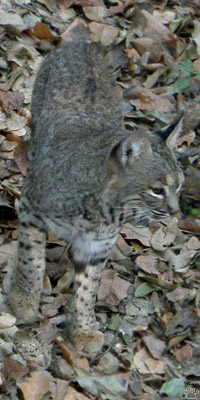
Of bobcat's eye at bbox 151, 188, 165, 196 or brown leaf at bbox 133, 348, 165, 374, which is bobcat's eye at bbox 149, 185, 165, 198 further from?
brown leaf at bbox 133, 348, 165, 374

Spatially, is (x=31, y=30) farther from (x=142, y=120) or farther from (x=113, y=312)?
(x=113, y=312)

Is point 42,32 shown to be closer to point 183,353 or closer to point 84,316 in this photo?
point 84,316

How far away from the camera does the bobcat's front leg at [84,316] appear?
5.60m

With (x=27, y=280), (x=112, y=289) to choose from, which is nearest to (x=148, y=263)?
(x=112, y=289)

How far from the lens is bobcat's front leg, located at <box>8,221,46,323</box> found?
5500mm

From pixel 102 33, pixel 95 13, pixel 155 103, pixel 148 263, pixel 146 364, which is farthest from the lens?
pixel 95 13

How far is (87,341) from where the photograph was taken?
5.65m

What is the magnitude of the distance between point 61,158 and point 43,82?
74 cm

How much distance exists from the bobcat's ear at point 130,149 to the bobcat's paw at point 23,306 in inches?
44.9

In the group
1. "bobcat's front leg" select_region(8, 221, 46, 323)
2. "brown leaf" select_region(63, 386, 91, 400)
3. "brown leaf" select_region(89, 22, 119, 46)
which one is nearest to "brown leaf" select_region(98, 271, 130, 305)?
"bobcat's front leg" select_region(8, 221, 46, 323)

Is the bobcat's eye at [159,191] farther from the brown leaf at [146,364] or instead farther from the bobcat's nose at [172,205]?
the brown leaf at [146,364]

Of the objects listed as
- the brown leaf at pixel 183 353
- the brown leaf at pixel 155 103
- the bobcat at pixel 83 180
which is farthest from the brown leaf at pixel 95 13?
the brown leaf at pixel 183 353

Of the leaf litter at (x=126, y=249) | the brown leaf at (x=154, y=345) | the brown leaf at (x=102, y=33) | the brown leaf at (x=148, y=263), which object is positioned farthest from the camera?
the brown leaf at (x=102, y=33)

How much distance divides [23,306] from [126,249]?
1.10m
